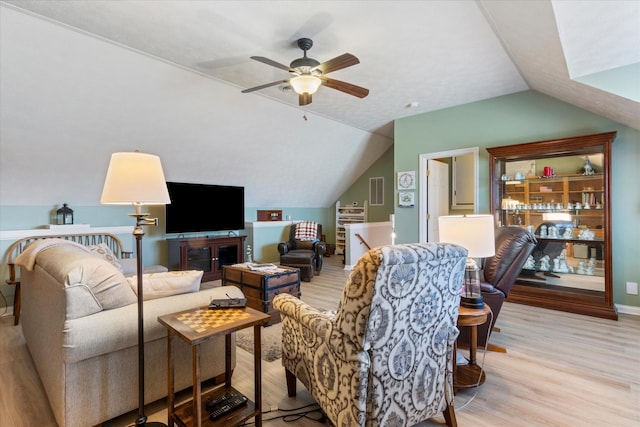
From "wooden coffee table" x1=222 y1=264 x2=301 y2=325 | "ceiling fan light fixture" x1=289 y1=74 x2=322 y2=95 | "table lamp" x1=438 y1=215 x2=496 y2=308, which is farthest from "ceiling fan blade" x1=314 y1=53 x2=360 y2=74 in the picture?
"wooden coffee table" x1=222 y1=264 x2=301 y2=325

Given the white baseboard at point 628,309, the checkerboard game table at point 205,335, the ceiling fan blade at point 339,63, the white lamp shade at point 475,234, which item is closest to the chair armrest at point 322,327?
the checkerboard game table at point 205,335

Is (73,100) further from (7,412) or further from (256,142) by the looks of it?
(7,412)

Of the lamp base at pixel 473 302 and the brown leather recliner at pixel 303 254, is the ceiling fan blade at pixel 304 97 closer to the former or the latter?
the lamp base at pixel 473 302

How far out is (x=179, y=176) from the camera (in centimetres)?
482

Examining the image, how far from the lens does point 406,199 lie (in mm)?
5129

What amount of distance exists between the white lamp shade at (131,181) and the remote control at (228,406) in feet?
3.78

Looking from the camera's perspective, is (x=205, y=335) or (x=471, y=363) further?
(x=471, y=363)

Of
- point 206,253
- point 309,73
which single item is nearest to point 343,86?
point 309,73

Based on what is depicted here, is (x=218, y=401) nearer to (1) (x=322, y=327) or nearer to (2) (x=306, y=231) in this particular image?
(1) (x=322, y=327)

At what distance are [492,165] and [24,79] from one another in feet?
16.8

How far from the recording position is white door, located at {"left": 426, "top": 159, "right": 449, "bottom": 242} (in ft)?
16.5

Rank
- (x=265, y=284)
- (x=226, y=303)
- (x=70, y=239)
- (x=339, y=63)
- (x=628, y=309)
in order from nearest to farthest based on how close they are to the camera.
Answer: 1. (x=226, y=303)
2. (x=339, y=63)
3. (x=265, y=284)
4. (x=628, y=309)
5. (x=70, y=239)

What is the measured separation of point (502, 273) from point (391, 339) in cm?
188

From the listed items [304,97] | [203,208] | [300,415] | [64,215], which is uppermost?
[304,97]
